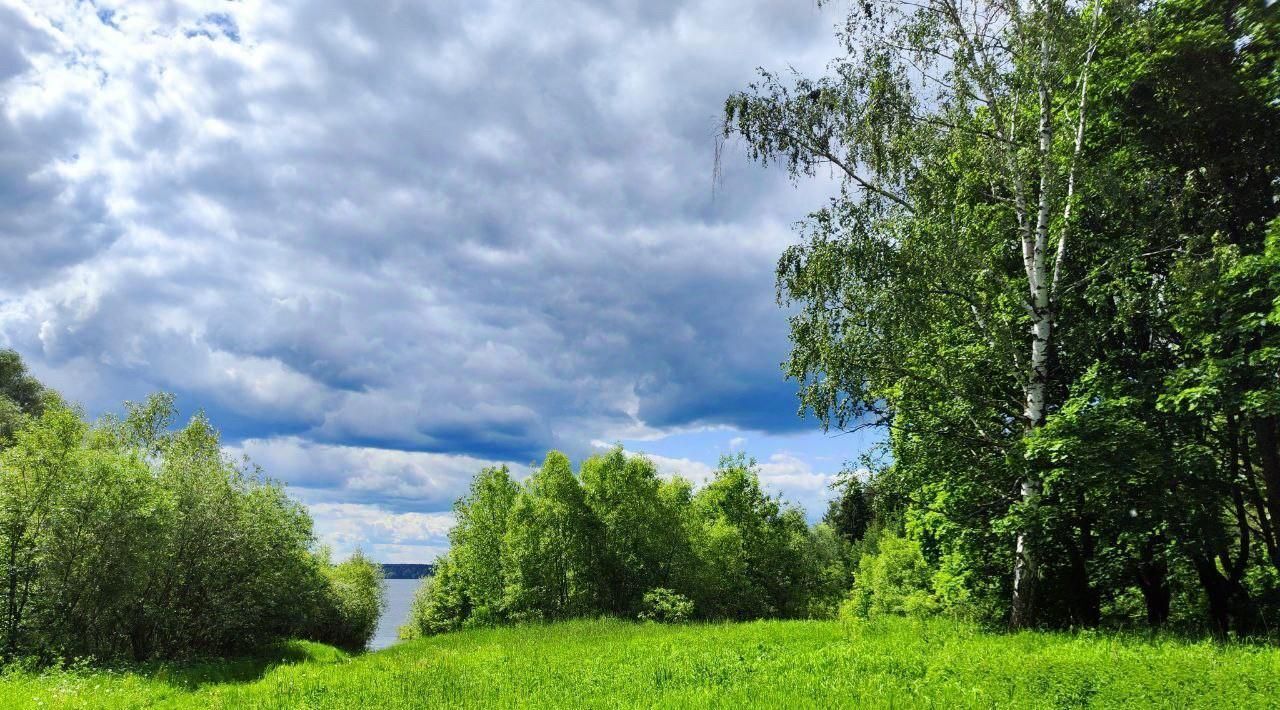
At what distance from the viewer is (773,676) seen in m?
11.8

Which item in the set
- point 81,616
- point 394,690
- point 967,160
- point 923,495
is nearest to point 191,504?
point 81,616

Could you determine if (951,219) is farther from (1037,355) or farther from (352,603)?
(352,603)

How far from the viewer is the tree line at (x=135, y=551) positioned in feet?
78.2

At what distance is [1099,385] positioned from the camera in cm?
1503

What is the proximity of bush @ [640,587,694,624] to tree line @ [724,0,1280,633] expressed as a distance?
14077mm

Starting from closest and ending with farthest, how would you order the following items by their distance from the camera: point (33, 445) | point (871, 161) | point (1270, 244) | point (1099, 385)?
1. point (1270, 244)
2. point (1099, 385)
3. point (871, 161)
4. point (33, 445)

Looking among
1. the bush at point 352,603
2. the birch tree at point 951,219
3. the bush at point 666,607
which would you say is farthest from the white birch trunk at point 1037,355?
the bush at point 352,603

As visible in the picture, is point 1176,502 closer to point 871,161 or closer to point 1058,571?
point 1058,571

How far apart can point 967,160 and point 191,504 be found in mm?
33923

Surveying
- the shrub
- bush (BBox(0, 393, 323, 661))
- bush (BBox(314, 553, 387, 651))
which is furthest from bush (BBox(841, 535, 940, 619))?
bush (BBox(314, 553, 387, 651))

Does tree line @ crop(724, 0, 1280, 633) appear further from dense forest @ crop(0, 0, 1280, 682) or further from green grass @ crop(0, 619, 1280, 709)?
green grass @ crop(0, 619, 1280, 709)

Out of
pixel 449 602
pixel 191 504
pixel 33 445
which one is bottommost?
pixel 449 602

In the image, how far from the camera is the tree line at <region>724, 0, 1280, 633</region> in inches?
579

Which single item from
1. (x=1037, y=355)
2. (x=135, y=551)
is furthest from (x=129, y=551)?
(x=1037, y=355)
